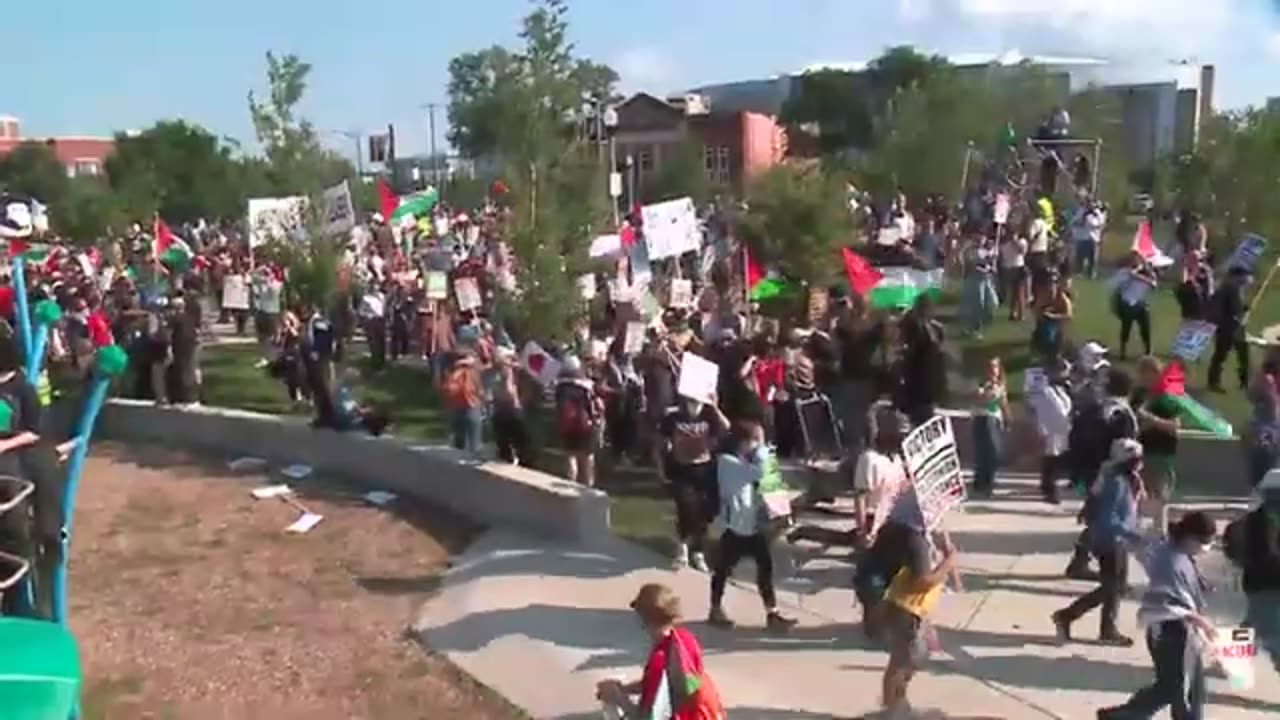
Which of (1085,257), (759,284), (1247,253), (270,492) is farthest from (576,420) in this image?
(1085,257)

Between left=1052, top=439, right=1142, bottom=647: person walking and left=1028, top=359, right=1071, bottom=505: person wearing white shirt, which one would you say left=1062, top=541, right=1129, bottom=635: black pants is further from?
left=1028, top=359, right=1071, bottom=505: person wearing white shirt

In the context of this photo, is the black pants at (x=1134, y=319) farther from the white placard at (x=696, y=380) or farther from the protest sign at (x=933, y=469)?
the protest sign at (x=933, y=469)

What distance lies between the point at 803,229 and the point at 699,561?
35.0 feet

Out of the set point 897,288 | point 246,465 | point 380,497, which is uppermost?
point 897,288

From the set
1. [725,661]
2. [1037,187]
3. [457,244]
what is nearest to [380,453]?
[725,661]

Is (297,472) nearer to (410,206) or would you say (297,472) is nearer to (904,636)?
(904,636)

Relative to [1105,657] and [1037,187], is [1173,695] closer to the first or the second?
[1105,657]

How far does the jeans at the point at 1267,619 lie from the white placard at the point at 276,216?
17742mm

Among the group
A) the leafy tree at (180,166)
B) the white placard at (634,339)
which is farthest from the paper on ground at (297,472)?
the leafy tree at (180,166)

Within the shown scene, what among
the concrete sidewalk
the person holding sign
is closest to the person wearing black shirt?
the concrete sidewalk

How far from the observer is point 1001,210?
23266 mm

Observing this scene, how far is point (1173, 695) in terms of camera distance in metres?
7.44

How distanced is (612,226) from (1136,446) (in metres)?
13.3

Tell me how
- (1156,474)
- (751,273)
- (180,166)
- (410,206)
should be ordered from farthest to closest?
(180,166) < (410,206) < (751,273) < (1156,474)
